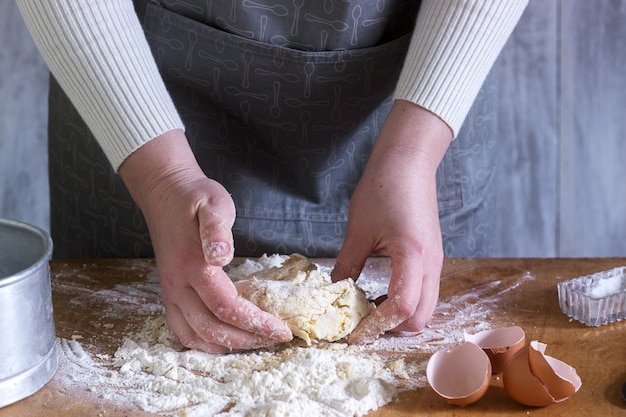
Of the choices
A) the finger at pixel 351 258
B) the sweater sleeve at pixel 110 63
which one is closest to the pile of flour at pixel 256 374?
the finger at pixel 351 258

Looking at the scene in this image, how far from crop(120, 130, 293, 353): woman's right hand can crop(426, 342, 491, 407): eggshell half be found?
22 centimetres

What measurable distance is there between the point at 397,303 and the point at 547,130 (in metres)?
1.47

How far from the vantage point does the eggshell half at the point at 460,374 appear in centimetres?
108

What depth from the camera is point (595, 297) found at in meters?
1.33

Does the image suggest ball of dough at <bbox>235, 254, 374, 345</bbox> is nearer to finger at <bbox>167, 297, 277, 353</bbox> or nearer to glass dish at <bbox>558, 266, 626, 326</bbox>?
finger at <bbox>167, 297, 277, 353</bbox>

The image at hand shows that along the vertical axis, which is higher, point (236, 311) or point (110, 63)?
point (110, 63)

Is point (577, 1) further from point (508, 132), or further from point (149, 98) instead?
point (149, 98)

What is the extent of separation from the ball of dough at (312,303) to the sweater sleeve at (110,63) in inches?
12.4

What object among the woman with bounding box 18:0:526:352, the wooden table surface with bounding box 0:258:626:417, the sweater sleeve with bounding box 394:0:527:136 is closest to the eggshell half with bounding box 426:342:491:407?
the wooden table surface with bounding box 0:258:626:417

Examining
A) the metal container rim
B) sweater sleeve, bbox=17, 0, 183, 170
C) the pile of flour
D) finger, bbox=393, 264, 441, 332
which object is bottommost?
the pile of flour

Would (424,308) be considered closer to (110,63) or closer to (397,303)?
(397,303)

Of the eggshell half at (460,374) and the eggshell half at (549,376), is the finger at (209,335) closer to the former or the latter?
the eggshell half at (460,374)

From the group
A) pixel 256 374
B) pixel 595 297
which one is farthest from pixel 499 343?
pixel 256 374

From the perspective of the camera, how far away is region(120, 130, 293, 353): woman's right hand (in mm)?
1189
